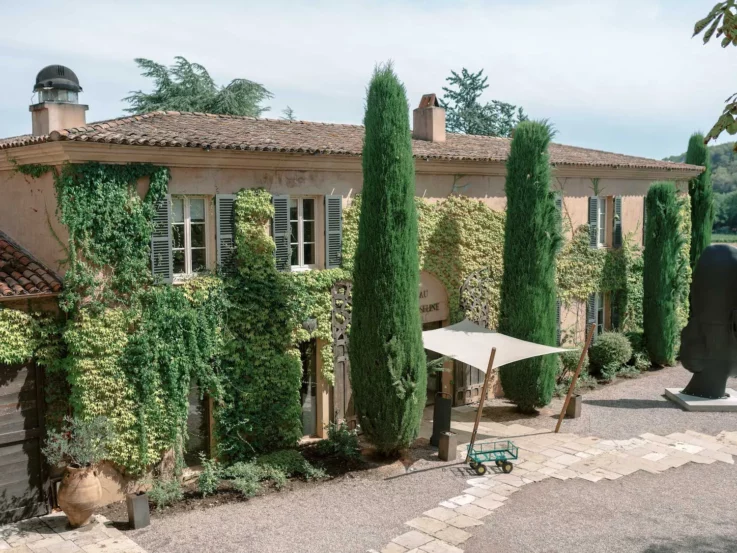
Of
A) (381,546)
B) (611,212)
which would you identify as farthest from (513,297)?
(381,546)

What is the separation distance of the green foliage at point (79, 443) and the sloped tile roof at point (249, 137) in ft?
14.8

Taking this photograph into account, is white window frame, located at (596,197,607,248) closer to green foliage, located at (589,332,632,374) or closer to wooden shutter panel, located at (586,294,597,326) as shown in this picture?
wooden shutter panel, located at (586,294,597,326)

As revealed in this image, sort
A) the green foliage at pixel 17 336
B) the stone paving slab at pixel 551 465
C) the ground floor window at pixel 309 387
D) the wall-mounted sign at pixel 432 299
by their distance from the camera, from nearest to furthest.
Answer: the stone paving slab at pixel 551 465, the green foliage at pixel 17 336, the ground floor window at pixel 309 387, the wall-mounted sign at pixel 432 299

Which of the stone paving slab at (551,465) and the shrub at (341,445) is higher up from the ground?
the shrub at (341,445)

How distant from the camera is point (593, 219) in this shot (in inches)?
841

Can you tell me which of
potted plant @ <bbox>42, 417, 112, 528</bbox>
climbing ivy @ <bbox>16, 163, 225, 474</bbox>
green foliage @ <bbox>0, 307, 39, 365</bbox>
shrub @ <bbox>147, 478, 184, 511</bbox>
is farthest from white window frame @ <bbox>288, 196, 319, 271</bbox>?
green foliage @ <bbox>0, 307, 39, 365</bbox>

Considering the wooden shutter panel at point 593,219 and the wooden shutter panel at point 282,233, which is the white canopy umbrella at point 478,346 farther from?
the wooden shutter panel at point 593,219

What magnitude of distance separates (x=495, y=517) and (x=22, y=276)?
860 centimetres

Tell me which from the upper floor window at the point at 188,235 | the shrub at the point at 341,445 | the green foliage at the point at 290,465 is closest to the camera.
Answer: the upper floor window at the point at 188,235

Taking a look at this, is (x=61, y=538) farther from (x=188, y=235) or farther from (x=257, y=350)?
(x=188, y=235)

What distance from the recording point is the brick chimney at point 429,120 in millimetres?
19016

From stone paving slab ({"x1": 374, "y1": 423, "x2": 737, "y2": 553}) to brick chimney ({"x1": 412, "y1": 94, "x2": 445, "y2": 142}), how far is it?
779 cm

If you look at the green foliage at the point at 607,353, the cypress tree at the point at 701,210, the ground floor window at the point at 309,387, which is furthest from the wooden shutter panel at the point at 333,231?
the cypress tree at the point at 701,210

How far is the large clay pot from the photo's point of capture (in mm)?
10914
